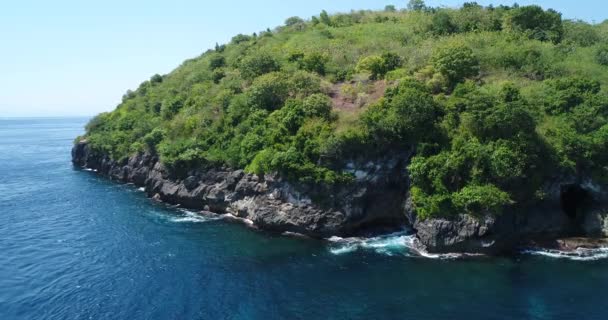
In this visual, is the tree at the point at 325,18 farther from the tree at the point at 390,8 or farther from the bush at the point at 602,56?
the bush at the point at 602,56

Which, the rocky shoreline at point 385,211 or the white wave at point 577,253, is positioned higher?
the rocky shoreline at point 385,211

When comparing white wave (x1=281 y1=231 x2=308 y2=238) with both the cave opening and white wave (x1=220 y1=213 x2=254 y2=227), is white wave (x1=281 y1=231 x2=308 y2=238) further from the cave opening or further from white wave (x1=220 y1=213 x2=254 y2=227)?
the cave opening

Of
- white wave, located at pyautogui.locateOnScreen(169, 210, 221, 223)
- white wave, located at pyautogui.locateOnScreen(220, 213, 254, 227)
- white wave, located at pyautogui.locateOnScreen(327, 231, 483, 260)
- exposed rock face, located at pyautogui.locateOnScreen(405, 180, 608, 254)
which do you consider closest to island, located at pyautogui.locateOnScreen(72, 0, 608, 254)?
exposed rock face, located at pyautogui.locateOnScreen(405, 180, 608, 254)

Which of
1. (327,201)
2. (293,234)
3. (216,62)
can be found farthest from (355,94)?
(216,62)

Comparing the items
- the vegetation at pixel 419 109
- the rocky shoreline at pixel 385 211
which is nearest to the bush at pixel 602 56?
the vegetation at pixel 419 109

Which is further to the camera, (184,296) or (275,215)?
(275,215)

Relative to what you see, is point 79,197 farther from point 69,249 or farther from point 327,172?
point 327,172

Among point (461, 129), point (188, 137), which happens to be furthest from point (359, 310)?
point (188, 137)
